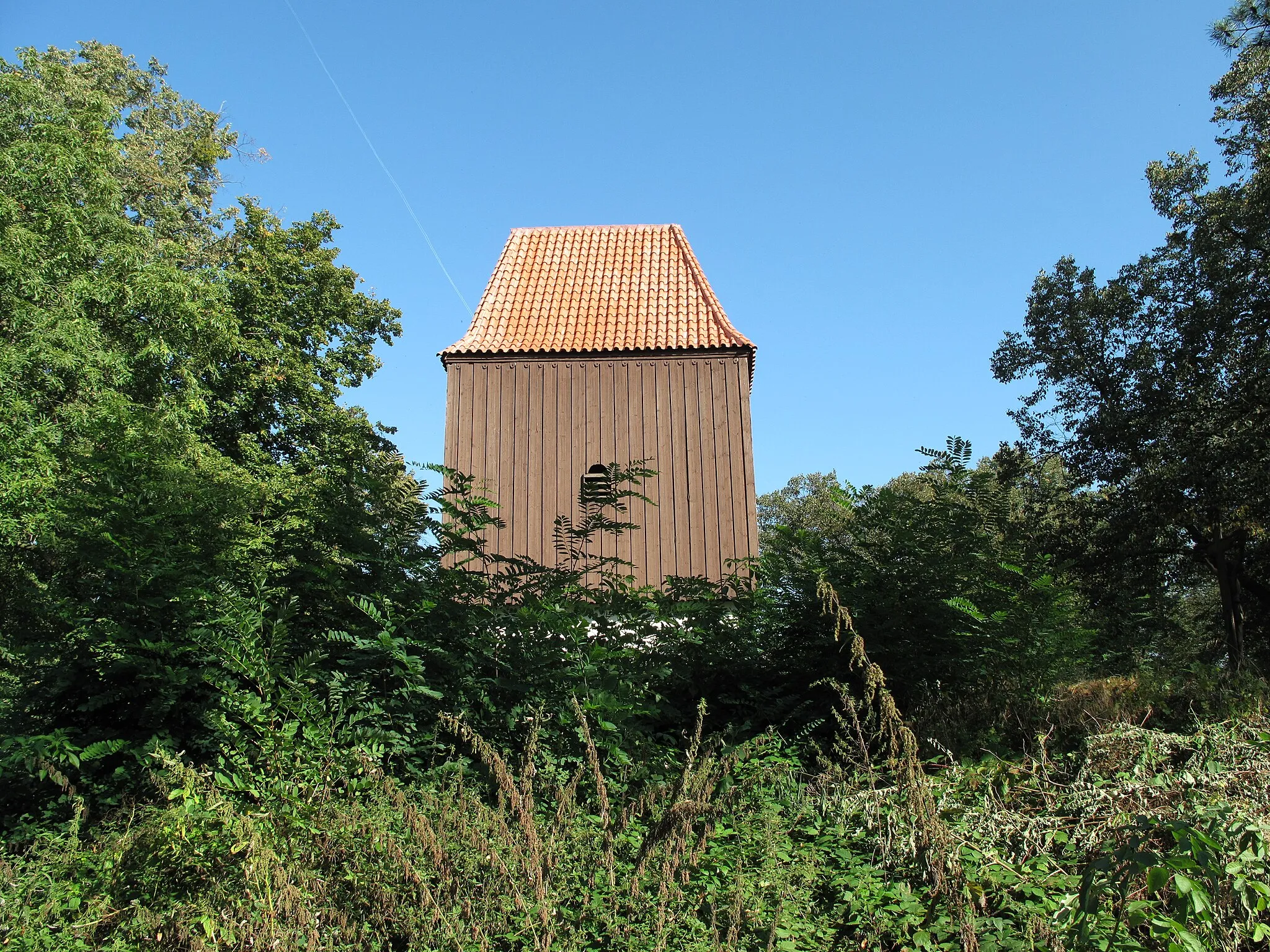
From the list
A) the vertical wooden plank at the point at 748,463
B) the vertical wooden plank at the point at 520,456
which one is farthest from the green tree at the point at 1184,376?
the vertical wooden plank at the point at 520,456

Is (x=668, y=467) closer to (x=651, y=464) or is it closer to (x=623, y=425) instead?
(x=651, y=464)

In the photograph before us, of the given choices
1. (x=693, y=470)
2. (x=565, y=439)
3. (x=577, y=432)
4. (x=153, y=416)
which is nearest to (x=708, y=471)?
(x=693, y=470)

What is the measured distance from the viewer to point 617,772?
17.0 feet

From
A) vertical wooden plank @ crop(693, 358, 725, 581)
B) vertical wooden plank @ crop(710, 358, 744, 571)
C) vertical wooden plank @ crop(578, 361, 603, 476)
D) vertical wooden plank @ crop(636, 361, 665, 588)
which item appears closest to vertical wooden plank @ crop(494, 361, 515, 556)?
vertical wooden plank @ crop(578, 361, 603, 476)

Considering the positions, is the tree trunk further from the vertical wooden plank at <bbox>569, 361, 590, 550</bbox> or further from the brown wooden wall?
the vertical wooden plank at <bbox>569, 361, 590, 550</bbox>

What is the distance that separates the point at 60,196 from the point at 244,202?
782 cm

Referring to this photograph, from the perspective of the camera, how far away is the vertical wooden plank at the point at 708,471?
15078mm

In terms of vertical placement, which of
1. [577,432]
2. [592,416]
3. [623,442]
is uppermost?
[592,416]

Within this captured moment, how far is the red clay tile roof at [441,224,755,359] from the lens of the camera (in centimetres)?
1689

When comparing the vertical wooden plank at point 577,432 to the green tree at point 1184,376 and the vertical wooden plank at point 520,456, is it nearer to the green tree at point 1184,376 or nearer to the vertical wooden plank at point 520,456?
the vertical wooden plank at point 520,456

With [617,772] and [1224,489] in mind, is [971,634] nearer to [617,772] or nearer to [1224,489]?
[617,772]

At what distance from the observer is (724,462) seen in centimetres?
1573

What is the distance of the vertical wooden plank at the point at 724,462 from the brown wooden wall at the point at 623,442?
17 mm

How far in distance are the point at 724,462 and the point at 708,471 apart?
1.04 ft
